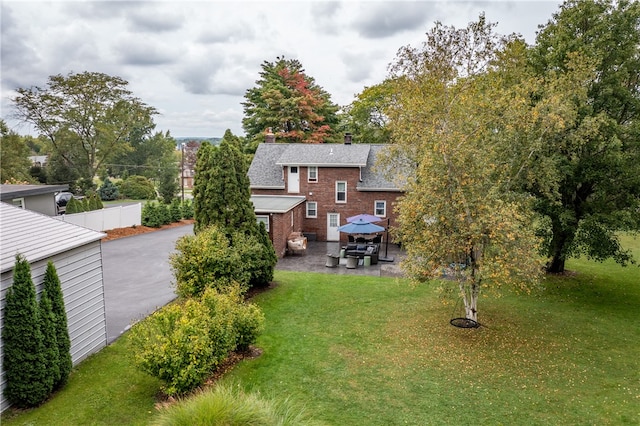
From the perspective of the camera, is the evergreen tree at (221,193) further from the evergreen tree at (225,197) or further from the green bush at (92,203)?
the green bush at (92,203)

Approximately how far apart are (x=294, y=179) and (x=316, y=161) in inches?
76.4

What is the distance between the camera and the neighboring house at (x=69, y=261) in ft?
27.0

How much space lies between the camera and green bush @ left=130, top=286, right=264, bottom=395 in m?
7.77

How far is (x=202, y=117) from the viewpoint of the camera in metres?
36.2

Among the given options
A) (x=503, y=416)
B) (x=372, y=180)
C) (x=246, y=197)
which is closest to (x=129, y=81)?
(x=372, y=180)

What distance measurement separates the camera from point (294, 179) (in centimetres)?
2583

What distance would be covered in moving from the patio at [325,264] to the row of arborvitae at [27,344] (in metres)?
11.4

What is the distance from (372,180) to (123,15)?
16375 millimetres

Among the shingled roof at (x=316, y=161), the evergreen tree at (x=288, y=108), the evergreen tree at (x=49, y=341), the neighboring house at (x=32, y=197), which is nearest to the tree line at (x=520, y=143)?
the shingled roof at (x=316, y=161)

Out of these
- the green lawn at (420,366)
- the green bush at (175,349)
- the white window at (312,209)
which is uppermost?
the white window at (312,209)

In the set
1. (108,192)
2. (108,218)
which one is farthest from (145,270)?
(108,192)

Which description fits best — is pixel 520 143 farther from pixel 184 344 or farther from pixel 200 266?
pixel 184 344

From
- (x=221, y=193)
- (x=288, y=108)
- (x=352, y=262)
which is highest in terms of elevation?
(x=288, y=108)

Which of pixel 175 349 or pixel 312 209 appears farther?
pixel 312 209
